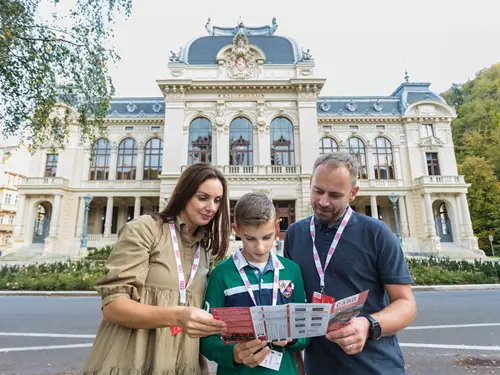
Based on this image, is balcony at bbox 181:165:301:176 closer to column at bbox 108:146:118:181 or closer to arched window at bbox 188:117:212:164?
arched window at bbox 188:117:212:164

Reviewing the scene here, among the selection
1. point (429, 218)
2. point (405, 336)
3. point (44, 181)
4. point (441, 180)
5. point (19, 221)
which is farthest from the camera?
point (441, 180)

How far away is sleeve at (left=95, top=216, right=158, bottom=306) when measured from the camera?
1588mm

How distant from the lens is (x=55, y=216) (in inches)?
1161

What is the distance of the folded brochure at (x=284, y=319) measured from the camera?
140 centimetres

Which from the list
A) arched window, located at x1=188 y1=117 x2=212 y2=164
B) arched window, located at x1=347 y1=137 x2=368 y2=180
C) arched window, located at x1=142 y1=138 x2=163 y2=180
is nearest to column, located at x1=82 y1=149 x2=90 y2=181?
arched window, located at x1=142 y1=138 x2=163 y2=180

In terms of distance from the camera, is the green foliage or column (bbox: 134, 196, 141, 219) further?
the green foliage

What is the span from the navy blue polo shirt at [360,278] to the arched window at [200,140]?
26003 millimetres

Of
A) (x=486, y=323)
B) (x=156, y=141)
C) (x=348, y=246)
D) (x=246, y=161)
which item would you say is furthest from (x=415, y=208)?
(x=348, y=246)

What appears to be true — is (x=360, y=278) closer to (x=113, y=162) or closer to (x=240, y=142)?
(x=240, y=142)

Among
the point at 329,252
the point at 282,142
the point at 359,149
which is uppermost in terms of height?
the point at 359,149

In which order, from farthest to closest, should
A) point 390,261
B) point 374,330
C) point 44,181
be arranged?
point 44,181 → point 390,261 → point 374,330

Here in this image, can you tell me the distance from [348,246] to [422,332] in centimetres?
536

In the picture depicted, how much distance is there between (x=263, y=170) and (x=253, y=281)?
24105 mm

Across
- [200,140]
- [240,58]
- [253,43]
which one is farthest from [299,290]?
[253,43]
